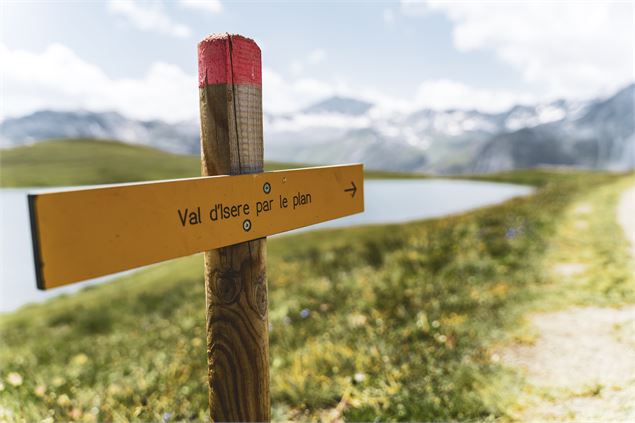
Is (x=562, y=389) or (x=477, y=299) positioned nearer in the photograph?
(x=562, y=389)

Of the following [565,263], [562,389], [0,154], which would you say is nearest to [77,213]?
[562,389]

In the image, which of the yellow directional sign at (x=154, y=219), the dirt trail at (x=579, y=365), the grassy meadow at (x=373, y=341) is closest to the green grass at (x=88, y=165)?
the grassy meadow at (x=373, y=341)

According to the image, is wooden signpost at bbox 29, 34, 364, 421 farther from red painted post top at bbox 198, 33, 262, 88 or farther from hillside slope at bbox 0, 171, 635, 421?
hillside slope at bbox 0, 171, 635, 421

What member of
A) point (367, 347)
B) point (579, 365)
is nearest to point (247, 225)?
point (367, 347)

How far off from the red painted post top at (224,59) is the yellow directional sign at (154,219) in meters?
0.53

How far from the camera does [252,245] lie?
92.4 inches

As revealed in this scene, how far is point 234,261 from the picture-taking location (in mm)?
2287

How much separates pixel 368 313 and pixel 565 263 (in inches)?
182

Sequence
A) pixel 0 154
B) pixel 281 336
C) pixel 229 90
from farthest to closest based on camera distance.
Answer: pixel 0 154, pixel 281 336, pixel 229 90

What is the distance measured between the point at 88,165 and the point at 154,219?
12809cm

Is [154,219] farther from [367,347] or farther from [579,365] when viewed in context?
[579,365]

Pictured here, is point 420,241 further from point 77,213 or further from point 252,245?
point 77,213

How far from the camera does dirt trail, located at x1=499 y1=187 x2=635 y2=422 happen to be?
3557 mm

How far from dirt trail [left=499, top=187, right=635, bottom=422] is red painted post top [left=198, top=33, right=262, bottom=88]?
136 inches
